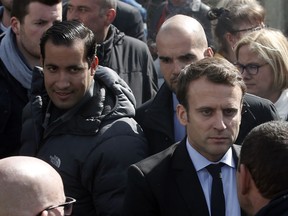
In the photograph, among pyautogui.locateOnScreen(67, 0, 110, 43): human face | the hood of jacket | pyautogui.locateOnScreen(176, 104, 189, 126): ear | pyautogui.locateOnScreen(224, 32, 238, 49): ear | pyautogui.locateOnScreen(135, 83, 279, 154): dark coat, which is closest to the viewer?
pyautogui.locateOnScreen(176, 104, 189, 126): ear

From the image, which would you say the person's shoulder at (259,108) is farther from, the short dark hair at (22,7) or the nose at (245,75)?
the short dark hair at (22,7)

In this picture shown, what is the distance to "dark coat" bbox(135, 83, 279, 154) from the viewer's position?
459cm

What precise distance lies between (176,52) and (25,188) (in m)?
2.18

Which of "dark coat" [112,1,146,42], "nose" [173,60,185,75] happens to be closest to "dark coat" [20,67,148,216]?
"nose" [173,60,185,75]

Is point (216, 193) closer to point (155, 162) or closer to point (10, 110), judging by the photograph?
point (155, 162)

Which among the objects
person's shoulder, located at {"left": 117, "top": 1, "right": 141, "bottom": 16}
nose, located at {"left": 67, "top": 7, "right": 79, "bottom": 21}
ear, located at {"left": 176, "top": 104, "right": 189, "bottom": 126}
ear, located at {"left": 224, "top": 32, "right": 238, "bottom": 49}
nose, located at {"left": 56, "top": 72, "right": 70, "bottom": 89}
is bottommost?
person's shoulder, located at {"left": 117, "top": 1, "right": 141, "bottom": 16}

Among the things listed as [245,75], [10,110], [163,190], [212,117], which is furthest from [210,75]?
[10,110]

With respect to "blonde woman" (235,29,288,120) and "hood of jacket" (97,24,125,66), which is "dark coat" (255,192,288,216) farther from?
"hood of jacket" (97,24,125,66)

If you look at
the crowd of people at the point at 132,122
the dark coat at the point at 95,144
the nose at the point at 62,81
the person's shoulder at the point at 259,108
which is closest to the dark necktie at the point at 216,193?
the crowd of people at the point at 132,122

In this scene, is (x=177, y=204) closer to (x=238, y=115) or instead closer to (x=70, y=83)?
(x=238, y=115)

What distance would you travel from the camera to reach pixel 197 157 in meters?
4.13

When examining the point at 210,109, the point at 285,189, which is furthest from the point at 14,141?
the point at 285,189

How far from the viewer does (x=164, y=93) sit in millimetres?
4852

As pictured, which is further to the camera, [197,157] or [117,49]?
[117,49]
